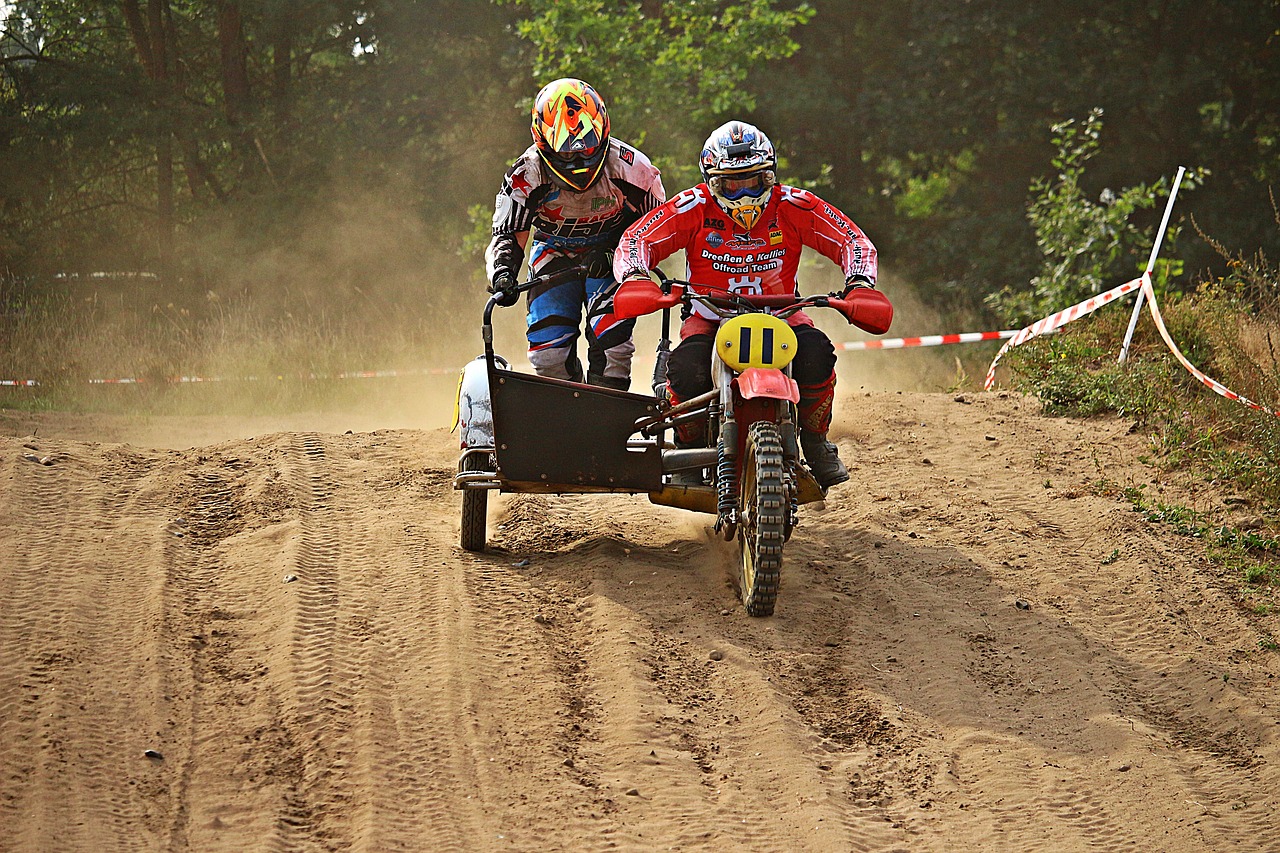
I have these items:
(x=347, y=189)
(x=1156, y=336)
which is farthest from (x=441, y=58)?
(x=1156, y=336)

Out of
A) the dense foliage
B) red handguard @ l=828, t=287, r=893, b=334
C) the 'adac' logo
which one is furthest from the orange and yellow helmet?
the dense foliage

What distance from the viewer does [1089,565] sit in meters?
6.59

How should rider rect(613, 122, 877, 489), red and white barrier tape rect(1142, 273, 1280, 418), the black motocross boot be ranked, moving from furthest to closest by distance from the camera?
1. red and white barrier tape rect(1142, 273, 1280, 418)
2. the black motocross boot
3. rider rect(613, 122, 877, 489)

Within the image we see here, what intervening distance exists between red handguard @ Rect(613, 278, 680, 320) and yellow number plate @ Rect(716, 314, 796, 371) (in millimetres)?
376

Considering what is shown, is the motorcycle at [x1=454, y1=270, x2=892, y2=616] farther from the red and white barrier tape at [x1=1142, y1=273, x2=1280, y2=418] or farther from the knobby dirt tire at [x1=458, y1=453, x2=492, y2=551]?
the red and white barrier tape at [x1=1142, y1=273, x2=1280, y2=418]

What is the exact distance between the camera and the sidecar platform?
235 inches

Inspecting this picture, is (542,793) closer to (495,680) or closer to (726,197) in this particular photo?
(495,680)

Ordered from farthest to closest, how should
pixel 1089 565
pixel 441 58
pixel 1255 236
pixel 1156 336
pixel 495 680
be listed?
1. pixel 441 58
2. pixel 1255 236
3. pixel 1156 336
4. pixel 1089 565
5. pixel 495 680

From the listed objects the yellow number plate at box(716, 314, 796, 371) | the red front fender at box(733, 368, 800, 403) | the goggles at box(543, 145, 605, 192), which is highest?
the goggles at box(543, 145, 605, 192)

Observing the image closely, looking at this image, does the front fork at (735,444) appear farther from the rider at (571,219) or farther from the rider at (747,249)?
the rider at (571,219)

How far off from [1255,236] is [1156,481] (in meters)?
13.8

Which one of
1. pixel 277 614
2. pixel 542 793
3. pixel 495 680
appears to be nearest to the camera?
pixel 542 793

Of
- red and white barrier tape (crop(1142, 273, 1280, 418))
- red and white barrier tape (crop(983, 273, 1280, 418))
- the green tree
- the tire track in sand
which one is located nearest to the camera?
the tire track in sand

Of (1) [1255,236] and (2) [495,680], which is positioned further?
(1) [1255,236]
